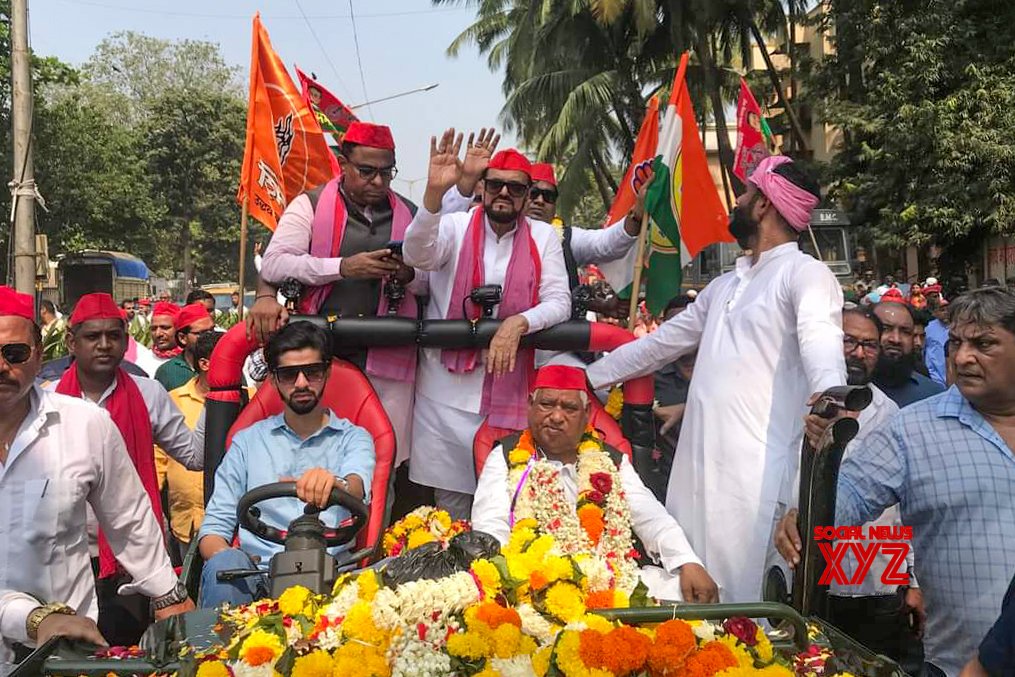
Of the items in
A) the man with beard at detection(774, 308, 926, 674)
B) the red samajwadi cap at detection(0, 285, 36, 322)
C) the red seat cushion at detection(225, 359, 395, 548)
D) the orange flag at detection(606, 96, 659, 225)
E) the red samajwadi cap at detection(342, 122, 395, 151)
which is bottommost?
the man with beard at detection(774, 308, 926, 674)

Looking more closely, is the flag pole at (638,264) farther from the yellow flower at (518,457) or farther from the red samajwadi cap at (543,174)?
the yellow flower at (518,457)

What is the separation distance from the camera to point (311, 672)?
2.21m

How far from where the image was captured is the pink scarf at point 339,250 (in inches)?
178

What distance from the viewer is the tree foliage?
763 inches

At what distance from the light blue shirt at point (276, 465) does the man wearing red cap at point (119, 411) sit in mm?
494

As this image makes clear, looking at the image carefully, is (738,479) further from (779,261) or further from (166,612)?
(166,612)

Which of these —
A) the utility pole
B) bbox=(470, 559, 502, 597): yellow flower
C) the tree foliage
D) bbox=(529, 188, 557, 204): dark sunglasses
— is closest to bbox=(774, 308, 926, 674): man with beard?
bbox=(470, 559, 502, 597): yellow flower

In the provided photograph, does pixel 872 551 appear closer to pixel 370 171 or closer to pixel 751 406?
pixel 751 406

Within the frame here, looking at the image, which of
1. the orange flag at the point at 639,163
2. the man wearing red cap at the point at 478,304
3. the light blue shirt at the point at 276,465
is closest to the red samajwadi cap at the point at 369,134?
the man wearing red cap at the point at 478,304

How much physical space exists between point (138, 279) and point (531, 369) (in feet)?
113

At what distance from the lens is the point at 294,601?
2.41 m

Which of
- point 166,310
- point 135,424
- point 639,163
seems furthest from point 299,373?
point 166,310

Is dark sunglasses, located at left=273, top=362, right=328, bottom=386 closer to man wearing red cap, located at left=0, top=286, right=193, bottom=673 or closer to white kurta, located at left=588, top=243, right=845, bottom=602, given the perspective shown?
man wearing red cap, located at left=0, top=286, right=193, bottom=673

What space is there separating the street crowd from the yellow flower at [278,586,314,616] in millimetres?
623
